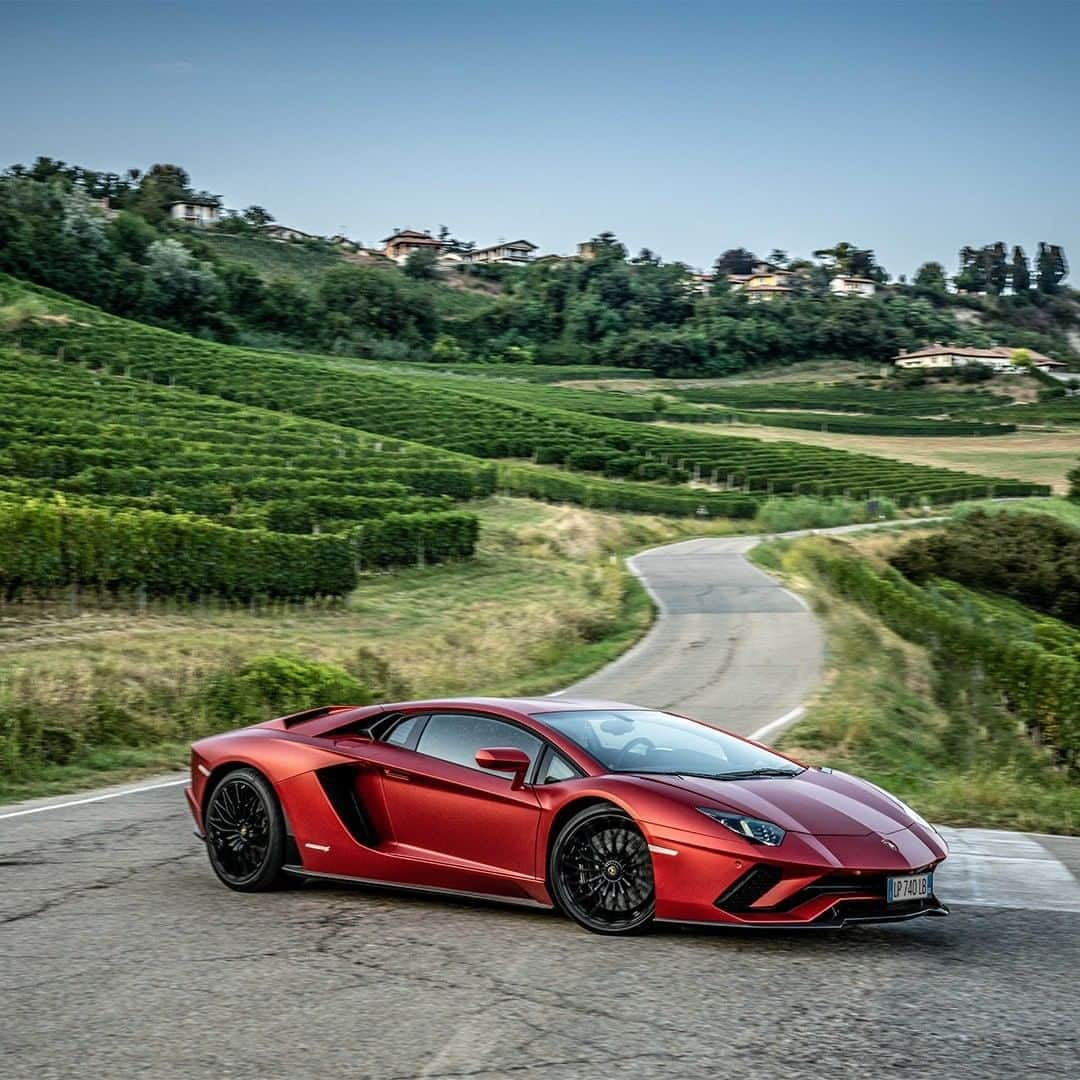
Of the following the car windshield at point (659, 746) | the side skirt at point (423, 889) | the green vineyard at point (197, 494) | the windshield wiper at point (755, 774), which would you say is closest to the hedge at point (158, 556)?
the green vineyard at point (197, 494)

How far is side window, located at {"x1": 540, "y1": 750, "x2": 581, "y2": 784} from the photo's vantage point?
7.55 m

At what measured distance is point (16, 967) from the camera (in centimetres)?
669

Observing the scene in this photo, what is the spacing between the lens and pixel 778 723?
2078 cm

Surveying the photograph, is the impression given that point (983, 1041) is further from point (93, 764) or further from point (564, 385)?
point (564, 385)

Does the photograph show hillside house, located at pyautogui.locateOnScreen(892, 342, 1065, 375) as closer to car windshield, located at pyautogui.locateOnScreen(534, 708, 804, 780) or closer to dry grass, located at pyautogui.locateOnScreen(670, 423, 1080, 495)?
dry grass, located at pyautogui.locateOnScreen(670, 423, 1080, 495)

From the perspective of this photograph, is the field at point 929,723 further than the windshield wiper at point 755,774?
Yes

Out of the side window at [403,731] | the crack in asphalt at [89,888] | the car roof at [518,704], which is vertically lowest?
the crack in asphalt at [89,888]

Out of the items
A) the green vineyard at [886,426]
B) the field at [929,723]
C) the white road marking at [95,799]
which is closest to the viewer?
the white road marking at [95,799]

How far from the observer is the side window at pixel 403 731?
8.24 meters

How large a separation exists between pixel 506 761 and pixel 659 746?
0.89 meters

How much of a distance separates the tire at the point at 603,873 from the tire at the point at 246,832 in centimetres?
183

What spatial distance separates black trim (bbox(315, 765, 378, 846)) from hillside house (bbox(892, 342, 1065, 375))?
444 ft

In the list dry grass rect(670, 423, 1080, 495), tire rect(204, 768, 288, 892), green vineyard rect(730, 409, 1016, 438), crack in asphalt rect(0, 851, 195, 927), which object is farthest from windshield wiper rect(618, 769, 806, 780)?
green vineyard rect(730, 409, 1016, 438)

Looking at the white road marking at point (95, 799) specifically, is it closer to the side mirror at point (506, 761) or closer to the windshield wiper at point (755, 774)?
the side mirror at point (506, 761)
